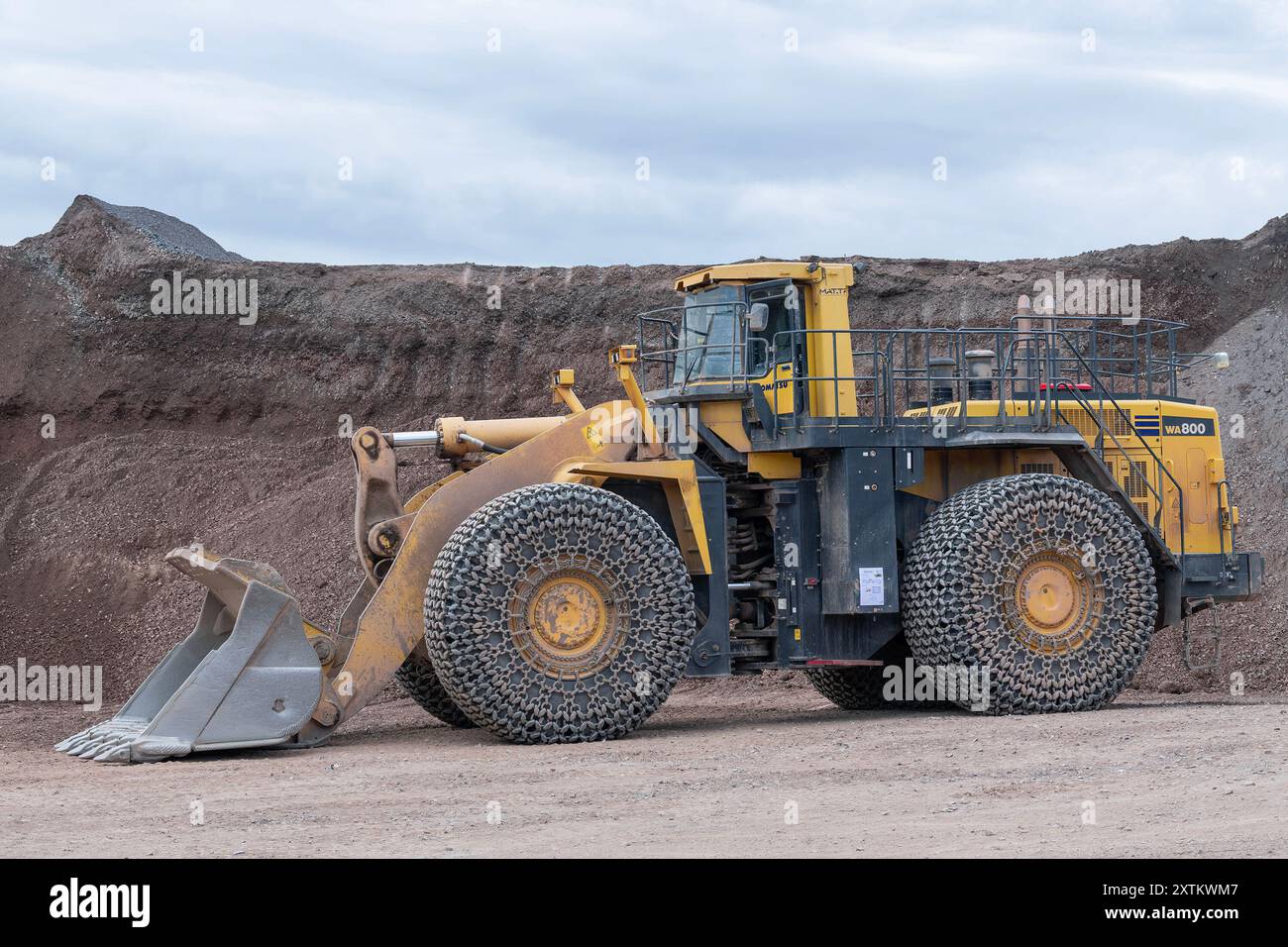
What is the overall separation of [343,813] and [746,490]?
612 cm

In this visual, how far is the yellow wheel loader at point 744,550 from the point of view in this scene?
1312 cm

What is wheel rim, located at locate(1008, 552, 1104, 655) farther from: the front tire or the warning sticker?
the front tire

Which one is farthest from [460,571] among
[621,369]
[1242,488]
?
[1242,488]

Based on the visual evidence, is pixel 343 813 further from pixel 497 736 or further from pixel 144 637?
pixel 144 637

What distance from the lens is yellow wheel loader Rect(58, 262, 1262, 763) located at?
13.1m

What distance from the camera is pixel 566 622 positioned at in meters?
13.4

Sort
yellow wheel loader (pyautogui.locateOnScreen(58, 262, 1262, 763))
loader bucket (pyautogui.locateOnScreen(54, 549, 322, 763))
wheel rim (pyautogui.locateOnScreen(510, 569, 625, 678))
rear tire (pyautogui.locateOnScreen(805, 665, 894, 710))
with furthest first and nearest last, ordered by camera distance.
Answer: rear tire (pyautogui.locateOnScreen(805, 665, 894, 710)) → wheel rim (pyautogui.locateOnScreen(510, 569, 625, 678)) → yellow wheel loader (pyautogui.locateOnScreen(58, 262, 1262, 763)) → loader bucket (pyautogui.locateOnScreen(54, 549, 322, 763))
